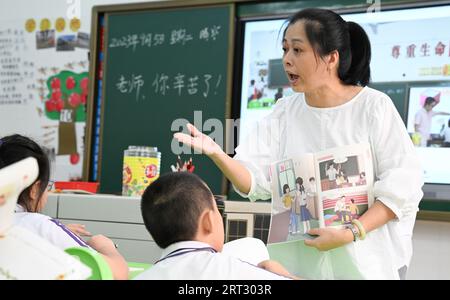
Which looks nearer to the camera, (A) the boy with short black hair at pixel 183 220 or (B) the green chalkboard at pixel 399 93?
(A) the boy with short black hair at pixel 183 220

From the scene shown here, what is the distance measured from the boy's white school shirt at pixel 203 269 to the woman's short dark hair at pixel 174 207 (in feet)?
0.31

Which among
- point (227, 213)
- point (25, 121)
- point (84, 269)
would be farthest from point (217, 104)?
point (84, 269)

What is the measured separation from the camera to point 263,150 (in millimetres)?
1514

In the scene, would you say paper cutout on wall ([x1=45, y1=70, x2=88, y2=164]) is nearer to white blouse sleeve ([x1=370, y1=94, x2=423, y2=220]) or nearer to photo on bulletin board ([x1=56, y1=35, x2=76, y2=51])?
photo on bulletin board ([x1=56, y1=35, x2=76, y2=51])

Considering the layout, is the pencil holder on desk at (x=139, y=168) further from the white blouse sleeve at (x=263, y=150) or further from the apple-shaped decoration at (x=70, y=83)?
the white blouse sleeve at (x=263, y=150)

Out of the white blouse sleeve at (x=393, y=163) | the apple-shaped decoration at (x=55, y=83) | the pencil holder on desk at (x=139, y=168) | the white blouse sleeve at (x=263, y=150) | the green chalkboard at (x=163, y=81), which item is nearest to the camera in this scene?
the white blouse sleeve at (x=393, y=163)

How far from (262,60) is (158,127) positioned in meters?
0.76

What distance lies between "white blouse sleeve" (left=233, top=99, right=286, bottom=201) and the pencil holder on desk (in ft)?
4.48

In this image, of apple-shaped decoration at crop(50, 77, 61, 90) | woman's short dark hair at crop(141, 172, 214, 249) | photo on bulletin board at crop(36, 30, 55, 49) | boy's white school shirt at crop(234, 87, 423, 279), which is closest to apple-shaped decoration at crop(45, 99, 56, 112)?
apple-shaped decoration at crop(50, 77, 61, 90)

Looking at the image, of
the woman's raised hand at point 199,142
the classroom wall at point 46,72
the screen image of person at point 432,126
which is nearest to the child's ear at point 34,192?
the woman's raised hand at point 199,142

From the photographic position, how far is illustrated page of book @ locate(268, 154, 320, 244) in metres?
1.34

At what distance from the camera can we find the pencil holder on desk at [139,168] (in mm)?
2816

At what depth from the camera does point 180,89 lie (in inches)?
128
